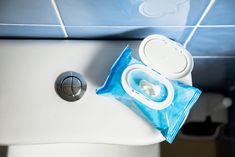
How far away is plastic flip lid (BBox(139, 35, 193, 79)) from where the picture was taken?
53cm

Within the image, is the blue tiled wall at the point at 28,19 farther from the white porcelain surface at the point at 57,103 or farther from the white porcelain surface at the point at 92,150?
the white porcelain surface at the point at 92,150

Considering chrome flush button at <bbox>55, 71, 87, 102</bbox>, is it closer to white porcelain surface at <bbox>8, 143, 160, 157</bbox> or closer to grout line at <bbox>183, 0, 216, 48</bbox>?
white porcelain surface at <bbox>8, 143, 160, 157</bbox>

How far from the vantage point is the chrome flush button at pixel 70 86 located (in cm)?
55

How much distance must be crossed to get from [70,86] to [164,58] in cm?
18

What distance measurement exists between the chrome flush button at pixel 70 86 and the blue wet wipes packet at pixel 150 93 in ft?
0.16

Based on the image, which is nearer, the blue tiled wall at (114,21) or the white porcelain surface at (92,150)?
the blue tiled wall at (114,21)

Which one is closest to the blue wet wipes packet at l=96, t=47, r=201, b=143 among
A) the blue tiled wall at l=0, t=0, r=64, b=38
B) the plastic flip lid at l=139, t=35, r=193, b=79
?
the plastic flip lid at l=139, t=35, r=193, b=79

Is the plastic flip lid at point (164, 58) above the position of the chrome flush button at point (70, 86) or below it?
above

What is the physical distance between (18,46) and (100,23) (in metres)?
0.18

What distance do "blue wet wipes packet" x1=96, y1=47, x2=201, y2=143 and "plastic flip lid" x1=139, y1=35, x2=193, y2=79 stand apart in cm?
1

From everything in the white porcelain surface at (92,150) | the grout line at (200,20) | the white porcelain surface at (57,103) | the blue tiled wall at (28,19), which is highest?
the blue tiled wall at (28,19)

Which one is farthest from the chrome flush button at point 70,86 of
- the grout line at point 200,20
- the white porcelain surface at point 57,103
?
the grout line at point 200,20

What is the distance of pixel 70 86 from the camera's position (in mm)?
557

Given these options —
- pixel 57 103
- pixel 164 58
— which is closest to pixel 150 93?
pixel 164 58
